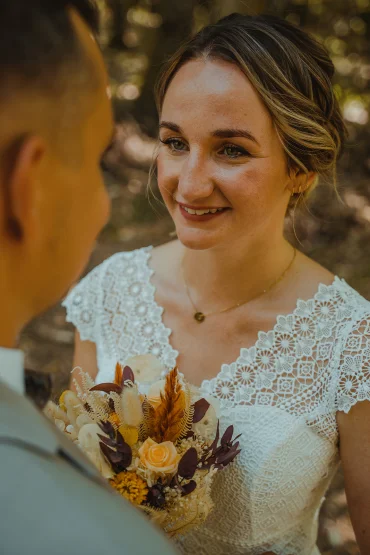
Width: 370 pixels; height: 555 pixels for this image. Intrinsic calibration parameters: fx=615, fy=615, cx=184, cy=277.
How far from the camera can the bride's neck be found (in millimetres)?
2246

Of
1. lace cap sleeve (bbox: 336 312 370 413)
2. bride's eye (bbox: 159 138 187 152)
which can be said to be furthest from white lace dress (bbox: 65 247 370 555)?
bride's eye (bbox: 159 138 187 152)

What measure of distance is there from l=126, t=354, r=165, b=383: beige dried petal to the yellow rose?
0.34m

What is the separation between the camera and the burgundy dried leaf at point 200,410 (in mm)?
1785

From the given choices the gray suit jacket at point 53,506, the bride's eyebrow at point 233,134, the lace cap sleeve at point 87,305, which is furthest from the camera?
the lace cap sleeve at point 87,305

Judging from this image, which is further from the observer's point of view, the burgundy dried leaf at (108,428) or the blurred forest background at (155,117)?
the blurred forest background at (155,117)

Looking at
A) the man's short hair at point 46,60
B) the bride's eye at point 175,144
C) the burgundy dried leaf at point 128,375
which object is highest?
the man's short hair at point 46,60

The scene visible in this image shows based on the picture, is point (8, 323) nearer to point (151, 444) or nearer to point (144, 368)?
point (151, 444)

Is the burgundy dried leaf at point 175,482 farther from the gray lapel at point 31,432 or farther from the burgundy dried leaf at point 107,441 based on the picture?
the gray lapel at point 31,432

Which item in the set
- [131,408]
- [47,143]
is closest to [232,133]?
[131,408]

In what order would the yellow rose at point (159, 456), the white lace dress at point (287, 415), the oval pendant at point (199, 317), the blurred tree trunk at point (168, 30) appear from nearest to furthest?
1. the yellow rose at point (159, 456)
2. the white lace dress at point (287, 415)
3. the oval pendant at point (199, 317)
4. the blurred tree trunk at point (168, 30)

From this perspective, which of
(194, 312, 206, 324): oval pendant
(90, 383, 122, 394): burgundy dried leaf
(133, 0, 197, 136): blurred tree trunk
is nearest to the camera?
(90, 383, 122, 394): burgundy dried leaf

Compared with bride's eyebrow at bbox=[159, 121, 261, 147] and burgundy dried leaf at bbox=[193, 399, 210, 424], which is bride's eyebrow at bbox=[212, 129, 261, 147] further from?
burgundy dried leaf at bbox=[193, 399, 210, 424]

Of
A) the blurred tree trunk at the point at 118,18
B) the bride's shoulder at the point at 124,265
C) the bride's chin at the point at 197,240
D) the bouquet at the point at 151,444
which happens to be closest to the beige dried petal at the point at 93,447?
the bouquet at the point at 151,444

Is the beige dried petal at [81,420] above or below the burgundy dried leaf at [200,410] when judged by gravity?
above
